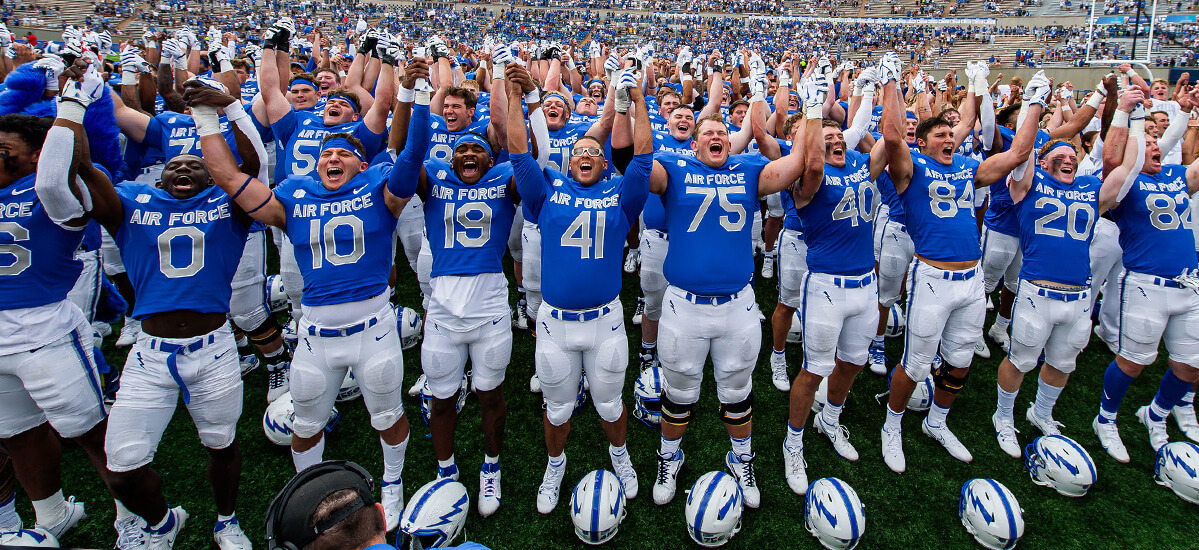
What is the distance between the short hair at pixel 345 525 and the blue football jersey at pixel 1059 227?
5.31 metres

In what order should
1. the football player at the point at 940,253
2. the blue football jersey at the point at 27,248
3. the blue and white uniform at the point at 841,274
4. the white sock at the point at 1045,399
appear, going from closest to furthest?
the blue football jersey at the point at 27,248 → the blue and white uniform at the point at 841,274 → the football player at the point at 940,253 → the white sock at the point at 1045,399

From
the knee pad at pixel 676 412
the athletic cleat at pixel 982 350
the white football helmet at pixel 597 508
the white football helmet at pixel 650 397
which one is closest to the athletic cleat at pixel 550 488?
the white football helmet at pixel 597 508

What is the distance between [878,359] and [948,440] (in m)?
1.40

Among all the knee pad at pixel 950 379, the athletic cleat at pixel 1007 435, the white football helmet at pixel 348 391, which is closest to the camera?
the knee pad at pixel 950 379

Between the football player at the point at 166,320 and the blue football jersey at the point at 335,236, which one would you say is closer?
the football player at the point at 166,320

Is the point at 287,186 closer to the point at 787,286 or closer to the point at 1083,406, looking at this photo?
the point at 787,286

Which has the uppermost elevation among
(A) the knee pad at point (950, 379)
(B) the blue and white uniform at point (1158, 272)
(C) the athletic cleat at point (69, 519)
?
(B) the blue and white uniform at point (1158, 272)

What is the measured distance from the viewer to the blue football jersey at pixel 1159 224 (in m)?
4.88

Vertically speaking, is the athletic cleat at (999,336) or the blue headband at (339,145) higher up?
Result: the blue headband at (339,145)

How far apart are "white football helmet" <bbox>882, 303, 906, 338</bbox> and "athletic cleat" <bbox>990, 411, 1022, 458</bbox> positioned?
167 centimetres

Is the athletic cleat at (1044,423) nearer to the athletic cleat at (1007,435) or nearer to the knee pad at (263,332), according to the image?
the athletic cleat at (1007,435)

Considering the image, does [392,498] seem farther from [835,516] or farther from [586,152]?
[835,516]

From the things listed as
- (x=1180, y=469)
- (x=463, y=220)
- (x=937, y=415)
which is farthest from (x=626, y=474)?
(x=1180, y=469)

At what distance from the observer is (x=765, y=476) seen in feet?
15.5
